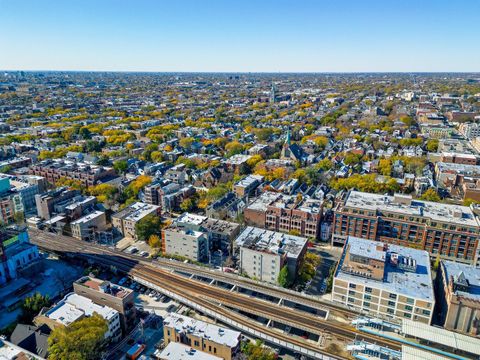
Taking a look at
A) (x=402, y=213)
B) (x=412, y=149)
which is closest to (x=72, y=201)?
(x=402, y=213)

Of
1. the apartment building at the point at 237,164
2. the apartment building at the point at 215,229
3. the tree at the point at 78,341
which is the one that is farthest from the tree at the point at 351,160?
the tree at the point at 78,341

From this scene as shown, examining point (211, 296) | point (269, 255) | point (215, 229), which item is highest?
point (269, 255)

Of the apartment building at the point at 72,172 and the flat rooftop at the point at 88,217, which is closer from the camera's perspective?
the flat rooftop at the point at 88,217

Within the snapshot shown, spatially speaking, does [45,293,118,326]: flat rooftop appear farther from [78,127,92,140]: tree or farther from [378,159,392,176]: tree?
[78,127,92,140]: tree

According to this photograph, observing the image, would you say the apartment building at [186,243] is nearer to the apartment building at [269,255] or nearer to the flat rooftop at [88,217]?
the apartment building at [269,255]

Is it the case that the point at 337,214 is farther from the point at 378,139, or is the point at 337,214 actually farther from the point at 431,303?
the point at 378,139

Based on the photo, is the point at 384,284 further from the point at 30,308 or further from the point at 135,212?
the point at 135,212

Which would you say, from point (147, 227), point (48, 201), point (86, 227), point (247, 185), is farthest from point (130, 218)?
point (247, 185)

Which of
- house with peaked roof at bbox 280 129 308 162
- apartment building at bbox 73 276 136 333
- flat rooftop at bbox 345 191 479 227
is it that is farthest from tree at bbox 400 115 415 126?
apartment building at bbox 73 276 136 333
